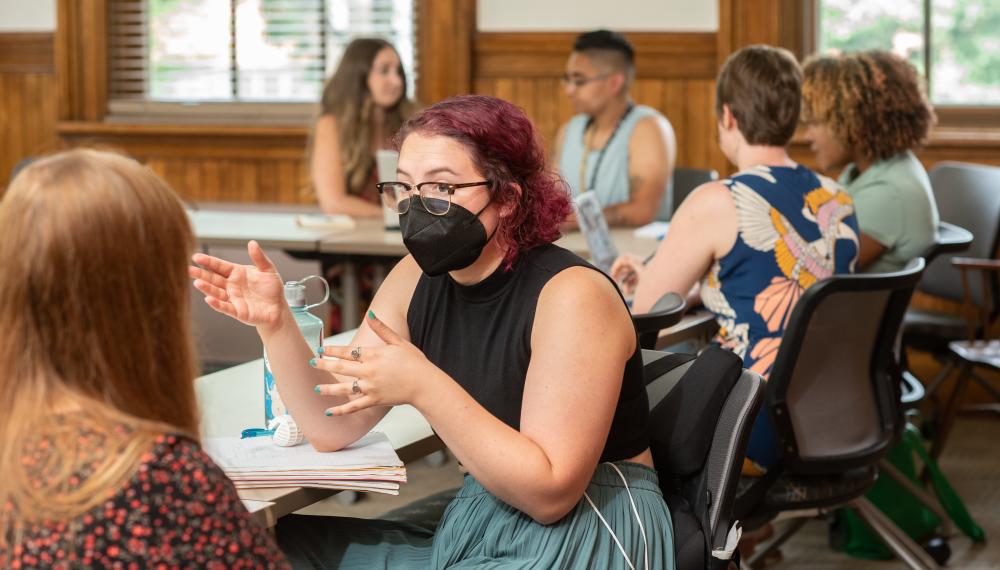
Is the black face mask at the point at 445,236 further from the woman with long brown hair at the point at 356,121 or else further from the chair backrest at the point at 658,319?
the woman with long brown hair at the point at 356,121

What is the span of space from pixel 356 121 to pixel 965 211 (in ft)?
7.41

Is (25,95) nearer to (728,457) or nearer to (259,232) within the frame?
(259,232)

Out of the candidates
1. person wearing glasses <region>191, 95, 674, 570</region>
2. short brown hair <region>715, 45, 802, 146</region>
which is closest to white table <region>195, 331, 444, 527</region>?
person wearing glasses <region>191, 95, 674, 570</region>

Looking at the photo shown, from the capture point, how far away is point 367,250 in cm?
399

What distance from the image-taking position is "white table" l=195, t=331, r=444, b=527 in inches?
62.5

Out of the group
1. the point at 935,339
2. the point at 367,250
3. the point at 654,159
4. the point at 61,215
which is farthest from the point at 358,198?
the point at 61,215

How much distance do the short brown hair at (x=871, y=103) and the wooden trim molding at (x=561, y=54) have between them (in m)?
1.79

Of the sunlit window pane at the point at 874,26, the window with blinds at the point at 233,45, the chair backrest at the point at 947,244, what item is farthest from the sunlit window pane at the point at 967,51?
the window with blinds at the point at 233,45

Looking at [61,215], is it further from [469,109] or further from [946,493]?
[946,493]

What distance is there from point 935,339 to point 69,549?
11.5ft

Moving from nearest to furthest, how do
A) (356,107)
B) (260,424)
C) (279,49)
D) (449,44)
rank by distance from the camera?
1. (260,424)
2. (356,107)
3. (449,44)
4. (279,49)

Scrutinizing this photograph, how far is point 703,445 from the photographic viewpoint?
177cm

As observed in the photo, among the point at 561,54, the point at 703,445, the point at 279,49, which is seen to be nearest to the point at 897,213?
the point at 703,445

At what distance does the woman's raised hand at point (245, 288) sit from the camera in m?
1.61
